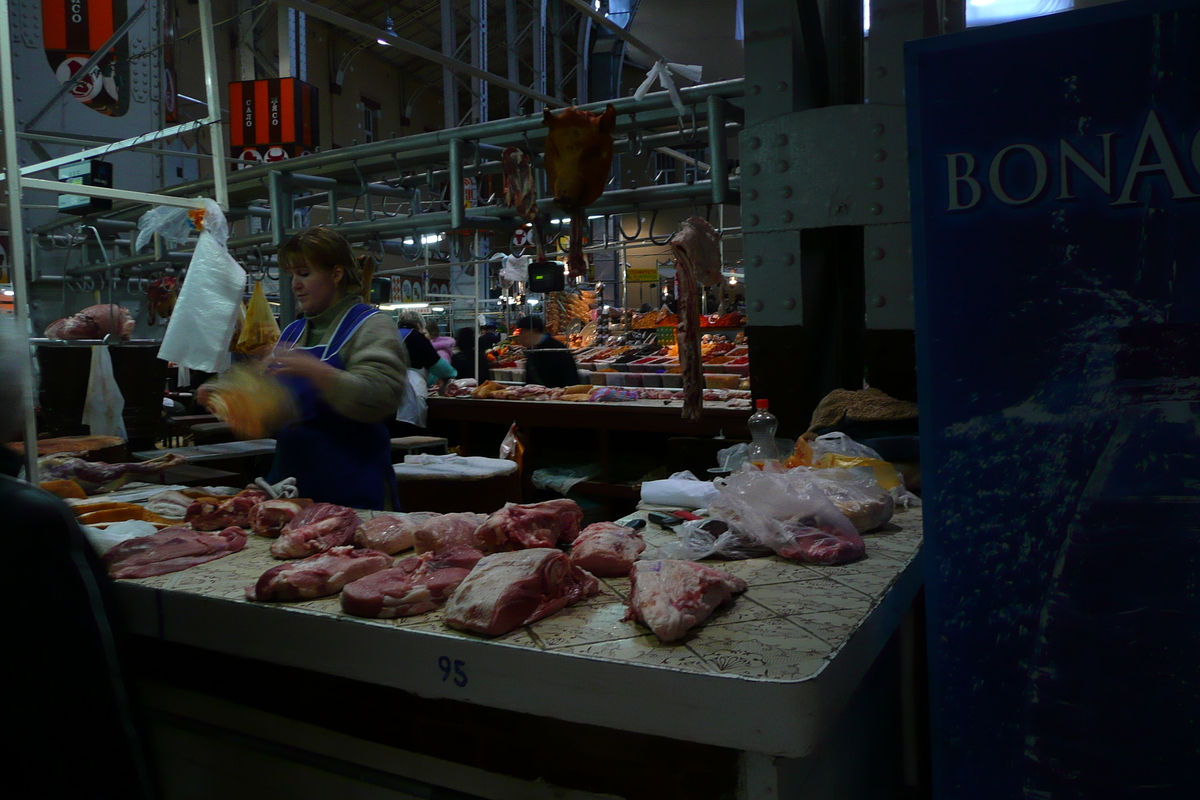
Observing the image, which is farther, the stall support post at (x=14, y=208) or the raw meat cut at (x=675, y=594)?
the stall support post at (x=14, y=208)

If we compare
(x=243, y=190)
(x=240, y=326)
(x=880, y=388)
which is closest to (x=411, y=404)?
(x=240, y=326)

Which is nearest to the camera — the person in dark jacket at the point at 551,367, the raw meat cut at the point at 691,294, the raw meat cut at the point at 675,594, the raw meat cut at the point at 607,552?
the raw meat cut at the point at 675,594

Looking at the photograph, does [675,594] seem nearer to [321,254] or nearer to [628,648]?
[628,648]

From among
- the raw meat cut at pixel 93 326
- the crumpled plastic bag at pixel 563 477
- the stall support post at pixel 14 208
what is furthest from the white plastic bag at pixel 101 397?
the stall support post at pixel 14 208

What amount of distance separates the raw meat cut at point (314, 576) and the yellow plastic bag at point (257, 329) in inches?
147

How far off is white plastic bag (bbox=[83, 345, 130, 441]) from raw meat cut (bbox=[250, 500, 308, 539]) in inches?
148

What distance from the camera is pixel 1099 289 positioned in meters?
1.22

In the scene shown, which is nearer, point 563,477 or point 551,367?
point 563,477

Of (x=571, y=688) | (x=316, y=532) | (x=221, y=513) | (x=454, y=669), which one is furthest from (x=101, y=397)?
(x=571, y=688)

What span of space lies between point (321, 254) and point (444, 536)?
1.42 m

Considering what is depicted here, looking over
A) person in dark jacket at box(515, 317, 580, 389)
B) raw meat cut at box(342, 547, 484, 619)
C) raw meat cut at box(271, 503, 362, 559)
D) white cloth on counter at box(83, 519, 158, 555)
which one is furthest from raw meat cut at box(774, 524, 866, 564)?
person in dark jacket at box(515, 317, 580, 389)

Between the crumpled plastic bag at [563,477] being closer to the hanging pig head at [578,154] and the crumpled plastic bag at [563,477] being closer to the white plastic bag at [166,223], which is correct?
the hanging pig head at [578,154]

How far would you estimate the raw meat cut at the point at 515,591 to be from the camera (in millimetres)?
1583

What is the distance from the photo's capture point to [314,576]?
6.19ft
